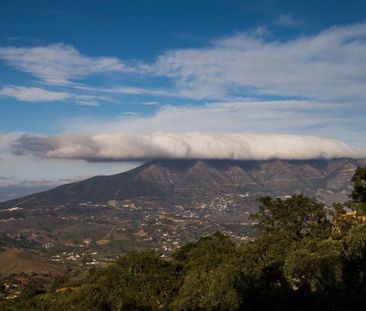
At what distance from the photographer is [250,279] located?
201 feet

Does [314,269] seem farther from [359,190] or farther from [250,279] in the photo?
[359,190]

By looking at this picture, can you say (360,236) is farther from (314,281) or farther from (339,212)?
(339,212)

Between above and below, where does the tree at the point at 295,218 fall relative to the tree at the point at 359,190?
below

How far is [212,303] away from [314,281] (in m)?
13.9

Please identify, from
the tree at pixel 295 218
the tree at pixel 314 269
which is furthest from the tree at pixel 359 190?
the tree at pixel 314 269

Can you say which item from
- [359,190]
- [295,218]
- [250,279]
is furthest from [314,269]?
[359,190]

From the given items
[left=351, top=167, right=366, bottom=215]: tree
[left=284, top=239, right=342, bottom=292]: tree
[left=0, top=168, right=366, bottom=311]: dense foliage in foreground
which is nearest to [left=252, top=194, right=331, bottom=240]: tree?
[left=0, top=168, right=366, bottom=311]: dense foliage in foreground

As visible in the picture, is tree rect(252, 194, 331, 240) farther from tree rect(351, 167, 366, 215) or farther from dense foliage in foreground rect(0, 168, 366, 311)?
tree rect(351, 167, 366, 215)

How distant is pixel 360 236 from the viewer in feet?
226

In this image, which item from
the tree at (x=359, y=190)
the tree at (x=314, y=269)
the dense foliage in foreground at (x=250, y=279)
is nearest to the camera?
the dense foliage in foreground at (x=250, y=279)

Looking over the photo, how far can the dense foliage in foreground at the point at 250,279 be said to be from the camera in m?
55.2

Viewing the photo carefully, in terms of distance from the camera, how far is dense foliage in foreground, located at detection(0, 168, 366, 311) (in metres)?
55.2

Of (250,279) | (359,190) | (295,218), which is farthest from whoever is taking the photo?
(359,190)

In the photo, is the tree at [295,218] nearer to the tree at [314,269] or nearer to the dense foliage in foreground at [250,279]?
the dense foliage in foreground at [250,279]
